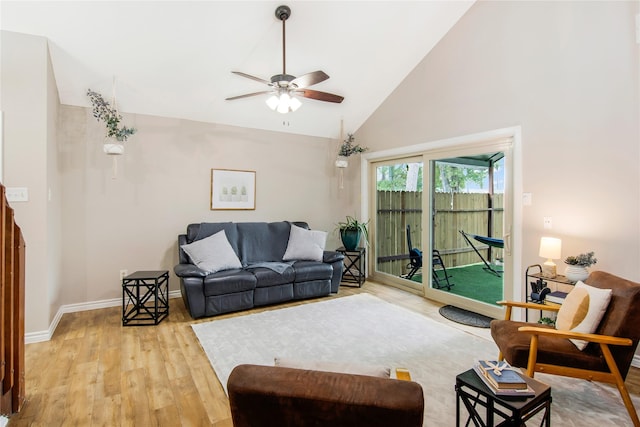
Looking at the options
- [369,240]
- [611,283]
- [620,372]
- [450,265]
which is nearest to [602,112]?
[611,283]

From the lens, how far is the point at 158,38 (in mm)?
3406

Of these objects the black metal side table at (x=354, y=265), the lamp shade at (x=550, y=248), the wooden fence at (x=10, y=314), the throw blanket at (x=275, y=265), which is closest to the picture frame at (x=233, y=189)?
the throw blanket at (x=275, y=265)

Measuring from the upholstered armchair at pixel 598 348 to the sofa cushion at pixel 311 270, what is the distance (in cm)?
257

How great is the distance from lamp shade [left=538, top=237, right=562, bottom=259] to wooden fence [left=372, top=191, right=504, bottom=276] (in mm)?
732

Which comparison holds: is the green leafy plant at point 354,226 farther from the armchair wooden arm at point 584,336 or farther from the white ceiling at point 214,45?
the armchair wooden arm at point 584,336

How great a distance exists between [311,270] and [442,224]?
6.33ft

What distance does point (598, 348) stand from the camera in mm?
2125

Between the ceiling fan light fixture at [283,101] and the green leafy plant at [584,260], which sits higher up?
the ceiling fan light fixture at [283,101]

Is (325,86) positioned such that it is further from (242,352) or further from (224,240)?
(242,352)

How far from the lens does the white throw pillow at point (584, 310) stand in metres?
2.08

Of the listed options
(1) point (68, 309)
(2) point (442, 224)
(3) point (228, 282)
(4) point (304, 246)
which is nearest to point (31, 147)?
(1) point (68, 309)

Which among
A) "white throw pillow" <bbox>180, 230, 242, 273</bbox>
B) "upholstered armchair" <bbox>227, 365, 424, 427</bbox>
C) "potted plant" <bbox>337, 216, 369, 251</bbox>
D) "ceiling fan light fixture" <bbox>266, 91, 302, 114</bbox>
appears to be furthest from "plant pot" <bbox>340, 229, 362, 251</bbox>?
"upholstered armchair" <bbox>227, 365, 424, 427</bbox>

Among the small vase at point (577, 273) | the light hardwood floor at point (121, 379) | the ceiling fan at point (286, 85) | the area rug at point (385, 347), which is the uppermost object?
the ceiling fan at point (286, 85)

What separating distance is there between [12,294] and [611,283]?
387 centimetres
